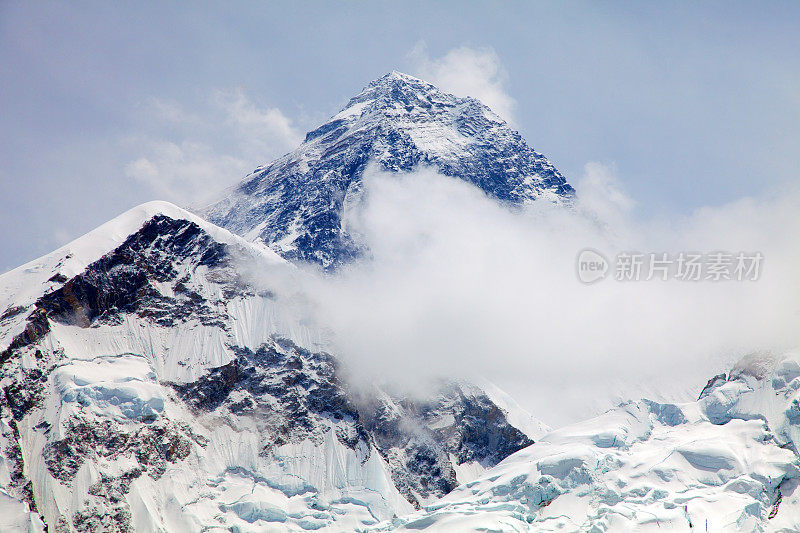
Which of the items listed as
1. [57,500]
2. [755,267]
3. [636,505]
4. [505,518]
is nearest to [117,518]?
[57,500]

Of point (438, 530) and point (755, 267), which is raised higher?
point (755, 267)

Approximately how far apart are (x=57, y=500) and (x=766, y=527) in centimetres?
17852

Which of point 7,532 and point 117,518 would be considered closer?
point 7,532

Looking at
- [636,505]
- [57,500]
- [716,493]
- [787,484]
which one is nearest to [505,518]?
[636,505]

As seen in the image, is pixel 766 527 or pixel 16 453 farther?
pixel 16 453

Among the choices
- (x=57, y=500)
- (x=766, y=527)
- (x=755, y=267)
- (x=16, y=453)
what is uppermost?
(x=755, y=267)

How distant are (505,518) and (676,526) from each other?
41782 mm

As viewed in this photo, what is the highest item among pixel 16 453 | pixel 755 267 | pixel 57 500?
pixel 755 267

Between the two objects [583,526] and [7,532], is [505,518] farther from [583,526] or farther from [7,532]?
[7,532]

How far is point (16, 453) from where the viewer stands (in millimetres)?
199500

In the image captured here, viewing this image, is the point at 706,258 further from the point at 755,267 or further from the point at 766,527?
the point at 766,527

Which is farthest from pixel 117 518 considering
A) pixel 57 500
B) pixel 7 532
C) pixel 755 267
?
pixel 755 267

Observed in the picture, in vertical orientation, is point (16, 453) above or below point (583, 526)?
above

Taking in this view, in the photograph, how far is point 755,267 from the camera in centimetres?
18800
